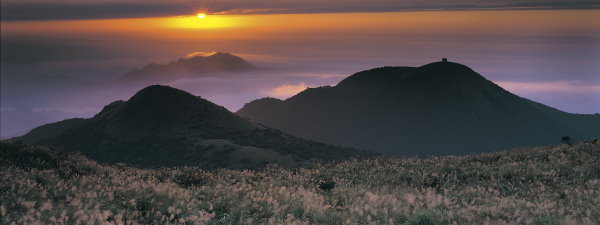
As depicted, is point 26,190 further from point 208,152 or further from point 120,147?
point 120,147

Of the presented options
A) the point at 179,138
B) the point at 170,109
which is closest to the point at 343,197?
the point at 179,138

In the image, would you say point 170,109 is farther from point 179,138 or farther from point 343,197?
point 343,197

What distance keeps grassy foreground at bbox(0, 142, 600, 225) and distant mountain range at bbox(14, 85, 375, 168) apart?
3015 inches

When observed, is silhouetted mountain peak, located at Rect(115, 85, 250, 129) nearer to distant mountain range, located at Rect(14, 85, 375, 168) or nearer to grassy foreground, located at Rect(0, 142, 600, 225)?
distant mountain range, located at Rect(14, 85, 375, 168)

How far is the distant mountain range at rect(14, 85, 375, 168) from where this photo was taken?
108 metres

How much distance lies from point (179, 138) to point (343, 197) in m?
124

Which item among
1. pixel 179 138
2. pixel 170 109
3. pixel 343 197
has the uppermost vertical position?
pixel 170 109

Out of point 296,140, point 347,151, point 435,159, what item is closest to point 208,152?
point 296,140

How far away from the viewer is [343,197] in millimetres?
12086

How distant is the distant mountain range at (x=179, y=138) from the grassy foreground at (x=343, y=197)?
3015 inches

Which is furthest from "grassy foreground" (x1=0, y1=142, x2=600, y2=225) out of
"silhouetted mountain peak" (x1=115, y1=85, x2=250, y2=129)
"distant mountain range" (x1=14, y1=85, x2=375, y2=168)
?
"silhouetted mountain peak" (x1=115, y1=85, x2=250, y2=129)

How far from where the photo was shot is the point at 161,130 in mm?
143875

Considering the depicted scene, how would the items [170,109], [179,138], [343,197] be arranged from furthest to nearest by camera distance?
1. [170,109]
2. [179,138]
3. [343,197]

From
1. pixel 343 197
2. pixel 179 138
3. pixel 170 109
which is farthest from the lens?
pixel 170 109
